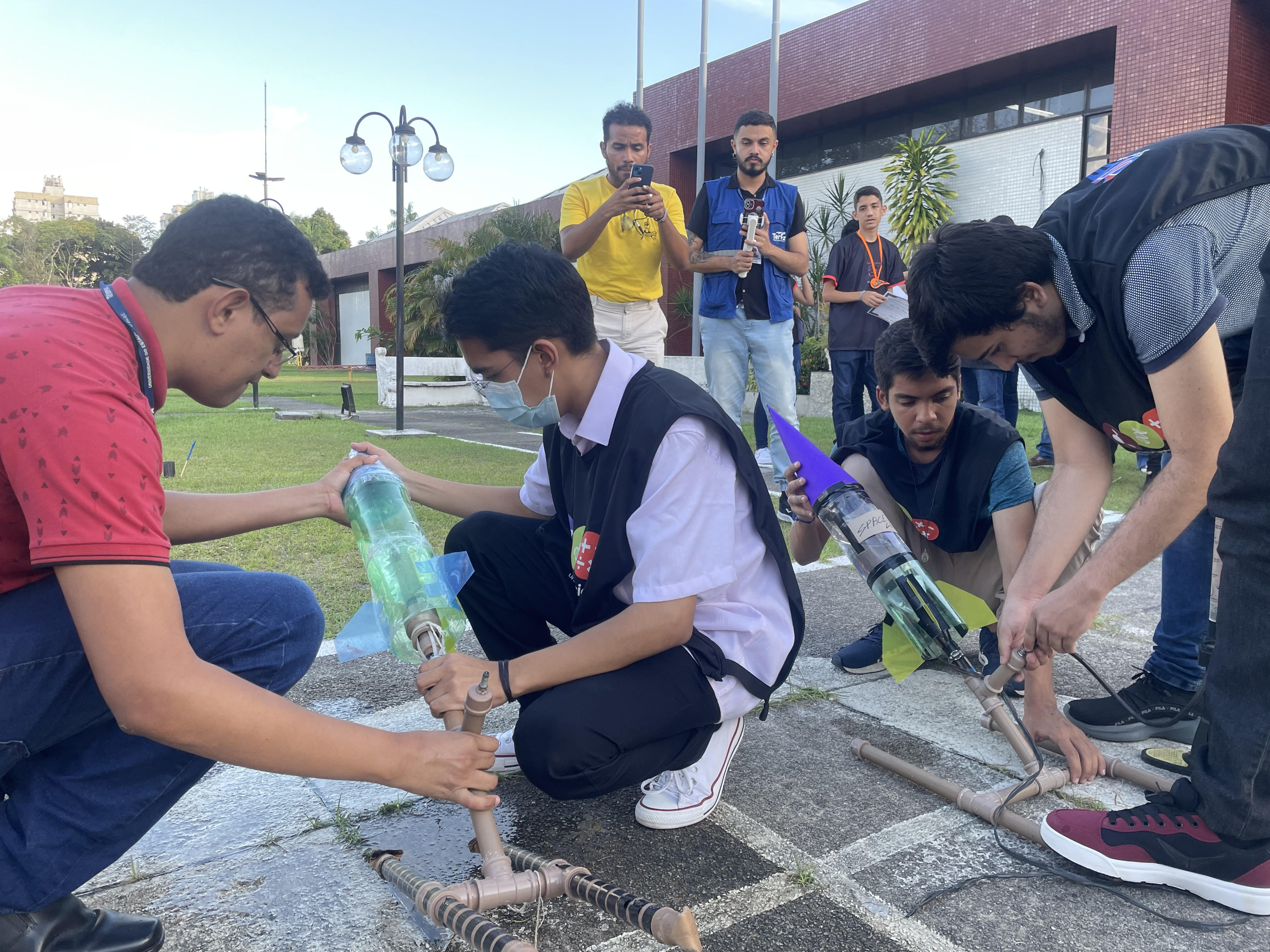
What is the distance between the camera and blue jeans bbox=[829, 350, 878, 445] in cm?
715

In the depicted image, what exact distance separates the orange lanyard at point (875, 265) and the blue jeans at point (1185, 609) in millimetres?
4566

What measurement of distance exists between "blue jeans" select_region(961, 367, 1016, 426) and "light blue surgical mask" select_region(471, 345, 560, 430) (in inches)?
190

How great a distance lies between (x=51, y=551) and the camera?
1.24 meters

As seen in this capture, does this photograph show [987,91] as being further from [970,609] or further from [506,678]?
[506,678]

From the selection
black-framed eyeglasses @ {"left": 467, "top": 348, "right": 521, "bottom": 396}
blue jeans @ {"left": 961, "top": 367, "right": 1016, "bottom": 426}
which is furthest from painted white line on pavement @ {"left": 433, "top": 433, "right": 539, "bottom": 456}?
black-framed eyeglasses @ {"left": 467, "top": 348, "right": 521, "bottom": 396}

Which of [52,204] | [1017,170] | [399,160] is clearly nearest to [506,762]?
[399,160]

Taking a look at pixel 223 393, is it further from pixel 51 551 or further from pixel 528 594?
pixel 528 594

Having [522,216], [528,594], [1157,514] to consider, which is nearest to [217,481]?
[528,594]

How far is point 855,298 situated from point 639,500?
18.0 ft

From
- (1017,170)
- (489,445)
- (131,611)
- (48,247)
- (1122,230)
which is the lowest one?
(489,445)

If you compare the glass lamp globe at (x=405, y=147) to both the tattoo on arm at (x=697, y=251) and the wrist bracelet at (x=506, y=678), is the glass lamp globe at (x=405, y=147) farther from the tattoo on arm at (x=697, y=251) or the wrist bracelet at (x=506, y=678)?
the wrist bracelet at (x=506, y=678)

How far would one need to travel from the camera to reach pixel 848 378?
7152 millimetres

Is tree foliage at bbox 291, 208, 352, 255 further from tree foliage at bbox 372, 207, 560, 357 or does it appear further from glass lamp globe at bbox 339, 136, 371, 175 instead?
glass lamp globe at bbox 339, 136, 371, 175

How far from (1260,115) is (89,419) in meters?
16.1
